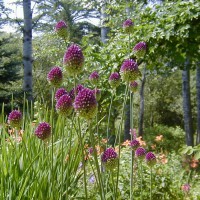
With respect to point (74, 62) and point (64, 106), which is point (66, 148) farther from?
point (74, 62)

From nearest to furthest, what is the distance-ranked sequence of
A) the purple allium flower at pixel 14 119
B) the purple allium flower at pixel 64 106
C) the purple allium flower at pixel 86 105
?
the purple allium flower at pixel 86 105
the purple allium flower at pixel 64 106
the purple allium flower at pixel 14 119

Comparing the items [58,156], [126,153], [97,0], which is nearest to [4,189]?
[58,156]

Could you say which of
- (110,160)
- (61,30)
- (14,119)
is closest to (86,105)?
(110,160)

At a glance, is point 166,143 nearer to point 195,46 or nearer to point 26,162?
point 195,46

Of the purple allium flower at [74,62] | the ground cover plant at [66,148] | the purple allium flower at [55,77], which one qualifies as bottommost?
the ground cover plant at [66,148]

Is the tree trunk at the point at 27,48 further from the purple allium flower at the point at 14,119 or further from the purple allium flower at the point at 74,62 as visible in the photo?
the purple allium flower at the point at 74,62

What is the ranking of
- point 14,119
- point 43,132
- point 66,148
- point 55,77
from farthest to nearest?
point 66,148
point 14,119
point 55,77
point 43,132

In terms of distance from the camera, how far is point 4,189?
5.26ft

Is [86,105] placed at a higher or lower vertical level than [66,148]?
higher

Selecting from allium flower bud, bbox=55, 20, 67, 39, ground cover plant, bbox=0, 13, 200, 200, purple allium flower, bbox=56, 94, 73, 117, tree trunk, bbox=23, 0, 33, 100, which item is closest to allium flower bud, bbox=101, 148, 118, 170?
ground cover plant, bbox=0, 13, 200, 200

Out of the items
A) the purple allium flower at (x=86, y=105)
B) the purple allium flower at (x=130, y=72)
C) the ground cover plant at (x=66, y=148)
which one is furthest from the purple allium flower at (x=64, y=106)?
the purple allium flower at (x=130, y=72)

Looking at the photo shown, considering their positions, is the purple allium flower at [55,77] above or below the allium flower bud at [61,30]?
below

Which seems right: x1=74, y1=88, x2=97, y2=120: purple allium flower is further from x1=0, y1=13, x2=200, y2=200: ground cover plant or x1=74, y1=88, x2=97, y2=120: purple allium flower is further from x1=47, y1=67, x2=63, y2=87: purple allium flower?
x1=47, y1=67, x2=63, y2=87: purple allium flower

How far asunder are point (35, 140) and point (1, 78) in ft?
21.9
